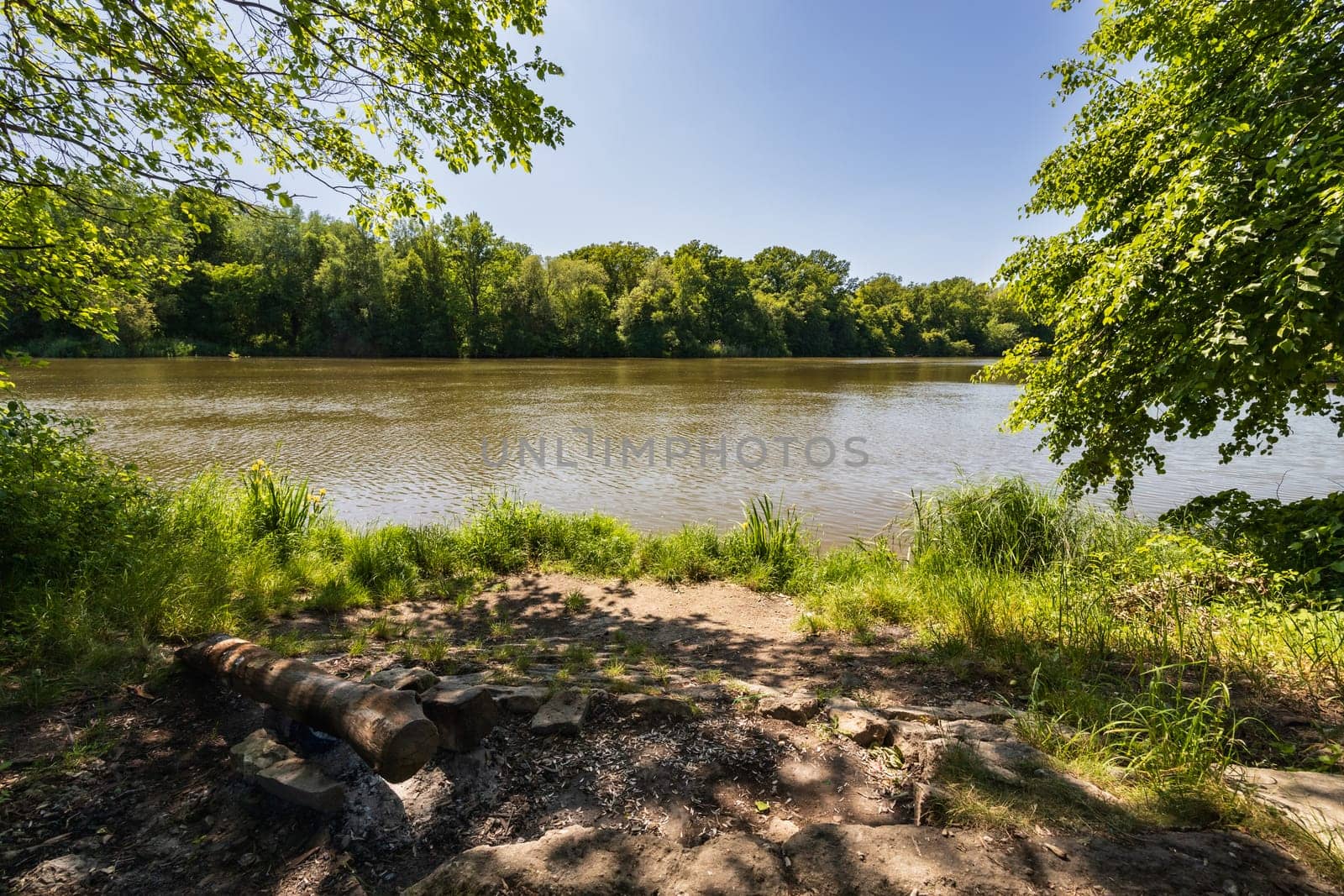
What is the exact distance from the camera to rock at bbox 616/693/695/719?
129 inches

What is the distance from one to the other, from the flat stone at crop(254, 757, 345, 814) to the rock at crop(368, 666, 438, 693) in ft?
2.11

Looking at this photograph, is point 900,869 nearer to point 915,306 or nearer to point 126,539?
point 126,539

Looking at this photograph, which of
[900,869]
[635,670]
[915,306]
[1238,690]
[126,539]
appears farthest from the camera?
[915,306]

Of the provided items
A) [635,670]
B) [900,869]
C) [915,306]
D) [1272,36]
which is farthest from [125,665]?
[915,306]

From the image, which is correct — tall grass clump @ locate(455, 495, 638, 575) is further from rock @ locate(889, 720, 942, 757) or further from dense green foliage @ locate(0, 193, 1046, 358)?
dense green foliage @ locate(0, 193, 1046, 358)

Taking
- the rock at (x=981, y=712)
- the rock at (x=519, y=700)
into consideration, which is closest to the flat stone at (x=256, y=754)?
the rock at (x=519, y=700)

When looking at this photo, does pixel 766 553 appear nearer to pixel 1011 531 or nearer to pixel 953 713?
pixel 1011 531

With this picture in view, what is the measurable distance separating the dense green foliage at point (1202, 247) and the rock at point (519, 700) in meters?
4.71

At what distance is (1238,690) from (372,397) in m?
30.4

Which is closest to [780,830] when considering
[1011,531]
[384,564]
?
[384,564]

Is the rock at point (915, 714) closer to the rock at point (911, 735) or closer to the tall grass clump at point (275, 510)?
the rock at point (911, 735)

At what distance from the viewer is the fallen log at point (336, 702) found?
2457 millimetres

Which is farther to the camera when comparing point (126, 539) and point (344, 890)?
point (126, 539)

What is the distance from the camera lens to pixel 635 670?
170 inches
